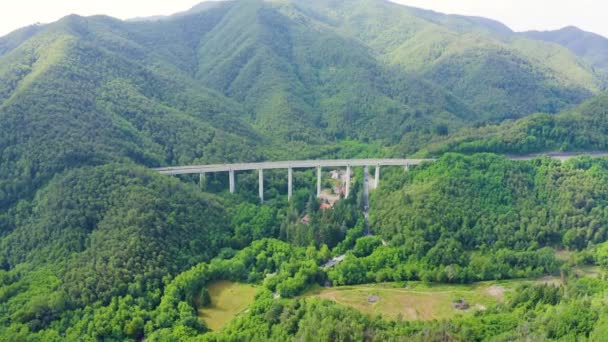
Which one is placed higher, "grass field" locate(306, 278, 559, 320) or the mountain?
the mountain

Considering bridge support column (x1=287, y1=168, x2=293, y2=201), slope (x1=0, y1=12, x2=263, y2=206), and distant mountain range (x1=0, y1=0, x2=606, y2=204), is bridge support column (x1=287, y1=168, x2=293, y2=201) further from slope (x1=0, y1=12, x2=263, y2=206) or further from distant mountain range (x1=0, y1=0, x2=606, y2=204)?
slope (x1=0, y1=12, x2=263, y2=206)

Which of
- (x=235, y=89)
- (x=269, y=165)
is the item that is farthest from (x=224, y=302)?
(x=235, y=89)

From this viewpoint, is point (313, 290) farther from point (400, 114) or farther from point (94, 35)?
point (94, 35)

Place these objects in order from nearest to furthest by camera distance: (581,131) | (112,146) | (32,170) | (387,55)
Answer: (32,170) < (112,146) < (581,131) < (387,55)

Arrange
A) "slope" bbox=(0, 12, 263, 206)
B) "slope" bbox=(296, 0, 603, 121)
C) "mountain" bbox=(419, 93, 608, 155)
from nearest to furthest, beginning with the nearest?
"slope" bbox=(0, 12, 263, 206) → "mountain" bbox=(419, 93, 608, 155) → "slope" bbox=(296, 0, 603, 121)

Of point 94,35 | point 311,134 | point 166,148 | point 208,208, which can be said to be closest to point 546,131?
point 311,134

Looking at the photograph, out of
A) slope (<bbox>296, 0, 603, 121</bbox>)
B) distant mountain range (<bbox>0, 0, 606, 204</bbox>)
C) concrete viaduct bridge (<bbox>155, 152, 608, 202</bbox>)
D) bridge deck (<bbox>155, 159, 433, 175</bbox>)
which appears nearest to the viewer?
distant mountain range (<bbox>0, 0, 606, 204</bbox>)

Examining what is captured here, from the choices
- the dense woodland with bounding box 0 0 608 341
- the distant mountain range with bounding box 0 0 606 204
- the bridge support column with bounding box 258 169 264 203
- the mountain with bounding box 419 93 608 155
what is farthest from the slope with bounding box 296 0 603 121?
the bridge support column with bounding box 258 169 264 203

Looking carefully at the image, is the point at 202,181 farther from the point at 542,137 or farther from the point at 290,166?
the point at 542,137

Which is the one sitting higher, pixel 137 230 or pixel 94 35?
pixel 94 35
